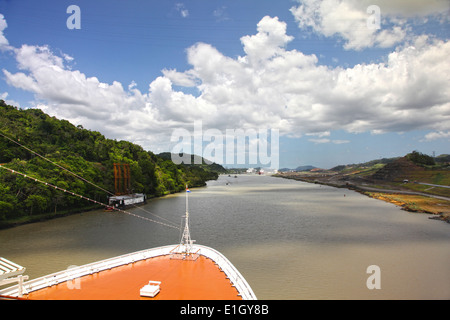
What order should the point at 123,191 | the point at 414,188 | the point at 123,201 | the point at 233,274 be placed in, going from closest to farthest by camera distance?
the point at 233,274
the point at 123,201
the point at 123,191
the point at 414,188

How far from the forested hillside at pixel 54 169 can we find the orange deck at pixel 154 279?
26684 millimetres

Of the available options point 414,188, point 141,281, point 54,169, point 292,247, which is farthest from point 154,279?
point 414,188

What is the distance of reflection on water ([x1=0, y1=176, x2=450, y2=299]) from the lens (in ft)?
66.7

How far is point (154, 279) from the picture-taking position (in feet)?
49.3

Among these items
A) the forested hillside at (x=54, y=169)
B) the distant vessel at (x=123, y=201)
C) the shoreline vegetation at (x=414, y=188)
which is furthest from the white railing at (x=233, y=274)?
the shoreline vegetation at (x=414, y=188)

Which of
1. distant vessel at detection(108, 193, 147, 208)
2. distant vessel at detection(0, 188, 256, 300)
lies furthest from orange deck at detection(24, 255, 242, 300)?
distant vessel at detection(108, 193, 147, 208)

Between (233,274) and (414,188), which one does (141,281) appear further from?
(414,188)

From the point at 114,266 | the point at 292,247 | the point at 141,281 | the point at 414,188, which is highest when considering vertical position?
the point at 114,266

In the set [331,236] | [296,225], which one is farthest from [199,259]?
[296,225]

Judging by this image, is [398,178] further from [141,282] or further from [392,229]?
[141,282]

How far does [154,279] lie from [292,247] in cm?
1959

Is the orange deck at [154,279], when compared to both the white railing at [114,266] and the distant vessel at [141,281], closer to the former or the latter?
the distant vessel at [141,281]

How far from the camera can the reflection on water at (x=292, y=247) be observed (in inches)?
800

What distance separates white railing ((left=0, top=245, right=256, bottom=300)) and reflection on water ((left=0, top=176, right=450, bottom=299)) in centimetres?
422
